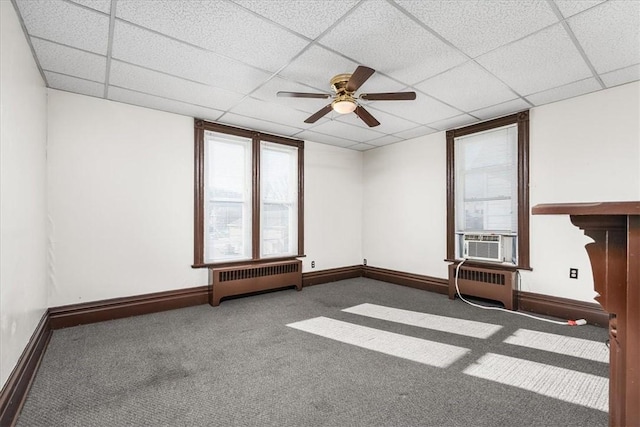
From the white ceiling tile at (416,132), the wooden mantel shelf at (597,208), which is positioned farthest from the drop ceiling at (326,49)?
the wooden mantel shelf at (597,208)

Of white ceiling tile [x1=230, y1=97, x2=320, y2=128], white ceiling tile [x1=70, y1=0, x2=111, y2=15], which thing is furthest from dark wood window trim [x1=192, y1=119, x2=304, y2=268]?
white ceiling tile [x1=70, y1=0, x2=111, y2=15]

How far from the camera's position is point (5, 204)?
1813 millimetres

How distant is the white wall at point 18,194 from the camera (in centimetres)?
179

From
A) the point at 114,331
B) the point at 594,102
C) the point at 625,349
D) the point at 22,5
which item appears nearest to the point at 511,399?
the point at 625,349

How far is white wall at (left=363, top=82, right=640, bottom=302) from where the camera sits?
311 cm

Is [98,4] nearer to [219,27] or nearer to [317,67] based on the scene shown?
[219,27]

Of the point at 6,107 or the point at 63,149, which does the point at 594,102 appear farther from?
the point at 63,149

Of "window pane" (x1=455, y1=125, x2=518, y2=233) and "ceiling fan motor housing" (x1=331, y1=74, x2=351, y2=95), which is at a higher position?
"ceiling fan motor housing" (x1=331, y1=74, x2=351, y2=95)

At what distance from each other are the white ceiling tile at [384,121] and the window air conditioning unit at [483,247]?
1.87m

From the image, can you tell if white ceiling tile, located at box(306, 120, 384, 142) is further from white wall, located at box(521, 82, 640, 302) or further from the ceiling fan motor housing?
white wall, located at box(521, 82, 640, 302)

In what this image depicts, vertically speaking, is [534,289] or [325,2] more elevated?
[325,2]

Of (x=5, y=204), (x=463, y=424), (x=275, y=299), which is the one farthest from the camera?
(x=275, y=299)

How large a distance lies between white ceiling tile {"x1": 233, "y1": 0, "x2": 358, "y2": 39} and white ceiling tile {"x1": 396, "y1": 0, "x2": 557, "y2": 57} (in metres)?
0.42

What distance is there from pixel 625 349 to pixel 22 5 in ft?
11.1
